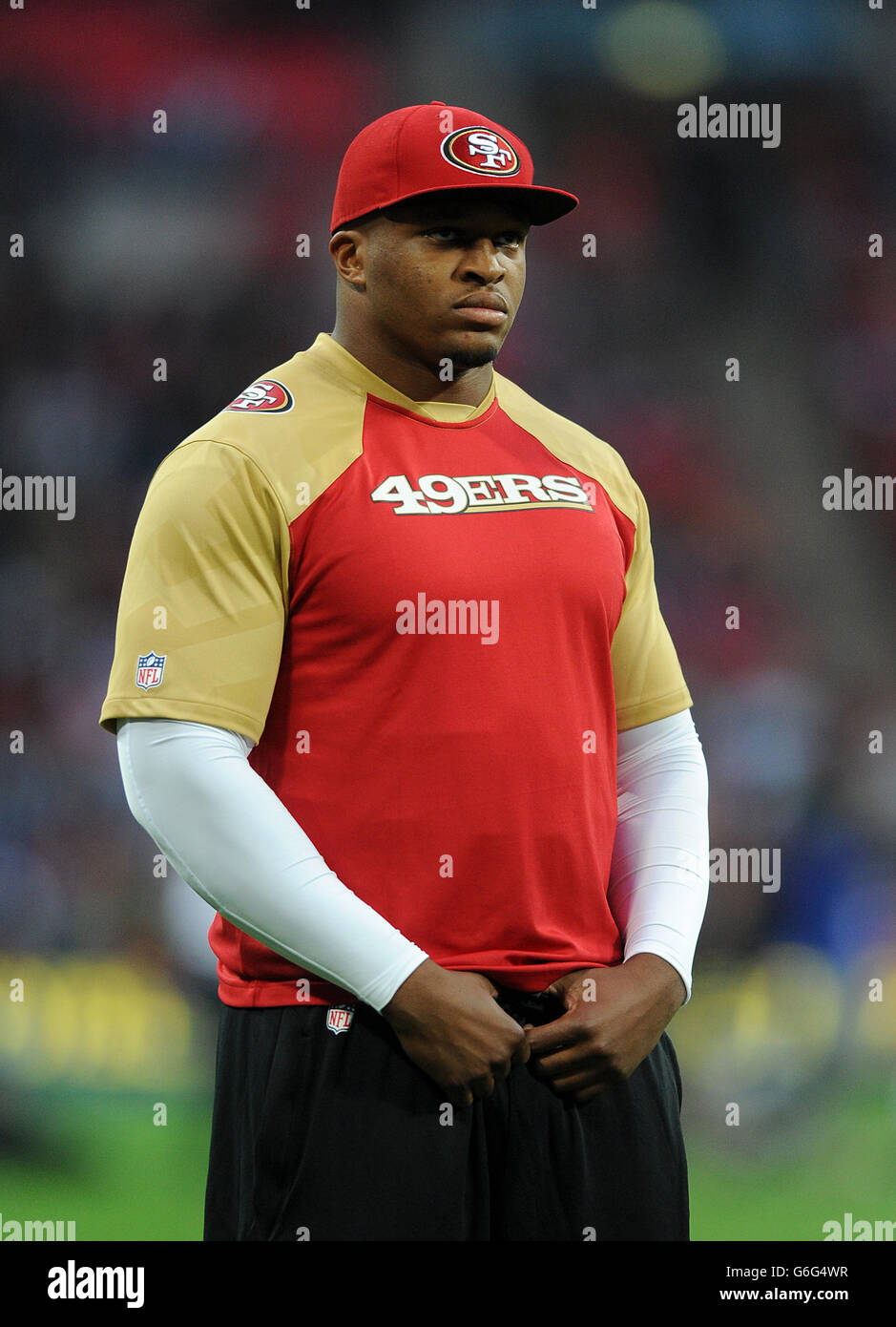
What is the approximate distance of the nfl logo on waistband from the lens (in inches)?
46.3

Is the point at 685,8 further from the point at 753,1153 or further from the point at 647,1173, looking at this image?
the point at 647,1173

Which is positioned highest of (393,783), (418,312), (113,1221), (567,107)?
(567,107)

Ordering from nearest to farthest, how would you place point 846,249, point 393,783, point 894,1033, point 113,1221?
point 393,783 < point 113,1221 < point 894,1033 < point 846,249


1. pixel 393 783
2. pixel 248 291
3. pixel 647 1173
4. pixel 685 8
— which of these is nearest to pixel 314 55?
pixel 248 291

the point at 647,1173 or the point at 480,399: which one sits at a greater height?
the point at 480,399

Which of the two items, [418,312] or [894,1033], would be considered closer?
[418,312]

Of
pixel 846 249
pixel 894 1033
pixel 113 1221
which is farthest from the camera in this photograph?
pixel 846 249

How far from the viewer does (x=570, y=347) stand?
10.5ft

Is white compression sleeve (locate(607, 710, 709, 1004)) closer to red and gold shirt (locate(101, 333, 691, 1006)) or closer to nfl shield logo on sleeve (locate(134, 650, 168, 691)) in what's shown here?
red and gold shirt (locate(101, 333, 691, 1006))

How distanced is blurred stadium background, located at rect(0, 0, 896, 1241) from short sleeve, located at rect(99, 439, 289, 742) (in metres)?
1.89

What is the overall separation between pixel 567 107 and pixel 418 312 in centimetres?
221

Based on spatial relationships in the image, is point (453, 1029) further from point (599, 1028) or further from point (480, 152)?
point (480, 152)

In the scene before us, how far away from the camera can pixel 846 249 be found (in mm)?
3178

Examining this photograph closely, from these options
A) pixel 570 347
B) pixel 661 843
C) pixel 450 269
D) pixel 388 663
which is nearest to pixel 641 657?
pixel 661 843
